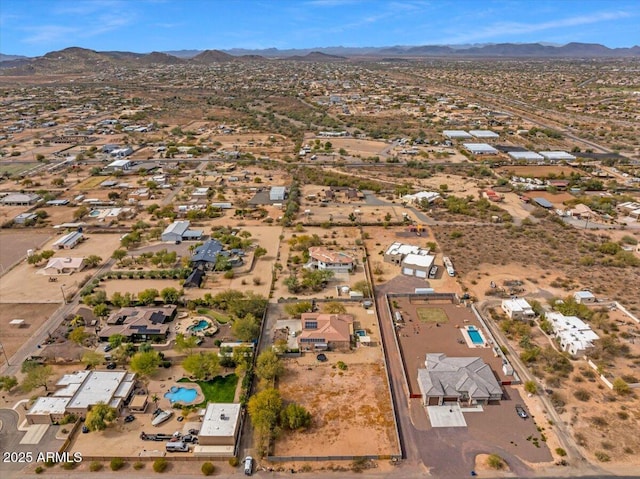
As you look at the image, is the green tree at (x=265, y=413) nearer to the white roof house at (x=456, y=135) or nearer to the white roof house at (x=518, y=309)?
the white roof house at (x=518, y=309)

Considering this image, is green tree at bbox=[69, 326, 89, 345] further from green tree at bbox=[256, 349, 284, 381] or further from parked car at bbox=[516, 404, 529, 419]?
parked car at bbox=[516, 404, 529, 419]

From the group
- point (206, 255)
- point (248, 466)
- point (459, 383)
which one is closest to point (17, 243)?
point (206, 255)

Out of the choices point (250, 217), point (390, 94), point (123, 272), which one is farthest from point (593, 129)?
point (123, 272)

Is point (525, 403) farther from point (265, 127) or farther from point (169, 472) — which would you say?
point (265, 127)

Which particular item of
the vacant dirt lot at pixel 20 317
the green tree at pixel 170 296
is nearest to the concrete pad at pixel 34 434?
the vacant dirt lot at pixel 20 317

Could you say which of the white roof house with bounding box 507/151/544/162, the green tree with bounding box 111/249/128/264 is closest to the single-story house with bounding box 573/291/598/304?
the green tree with bounding box 111/249/128/264
